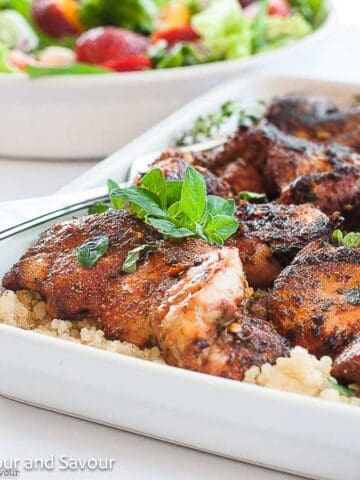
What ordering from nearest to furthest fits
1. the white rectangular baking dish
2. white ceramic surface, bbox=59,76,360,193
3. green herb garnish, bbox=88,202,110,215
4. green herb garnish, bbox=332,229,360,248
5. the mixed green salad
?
the white rectangular baking dish → green herb garnish, bbox=332,229,360,248 → green herb garnish, bbox=88,202,110,215 → white ceramic surface, bbox=59,76,360,193 → the mixed green salad

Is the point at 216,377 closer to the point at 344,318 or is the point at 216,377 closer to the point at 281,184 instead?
the point at 344,318

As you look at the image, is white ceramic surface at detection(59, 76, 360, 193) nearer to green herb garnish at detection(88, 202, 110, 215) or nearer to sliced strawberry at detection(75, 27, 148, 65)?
green herb garnish at detection(88, 202, 110, 215)

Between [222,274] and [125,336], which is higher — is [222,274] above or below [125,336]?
above

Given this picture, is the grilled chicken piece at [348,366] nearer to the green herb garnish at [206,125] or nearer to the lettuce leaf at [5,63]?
the green herb garnish at [206,125]

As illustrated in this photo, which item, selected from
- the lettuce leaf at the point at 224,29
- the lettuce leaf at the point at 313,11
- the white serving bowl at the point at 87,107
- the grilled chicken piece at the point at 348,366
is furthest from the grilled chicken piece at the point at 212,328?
the lettuce leaf at the point at 313,11

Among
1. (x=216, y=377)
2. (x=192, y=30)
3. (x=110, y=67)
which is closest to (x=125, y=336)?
(x=216, y=377)

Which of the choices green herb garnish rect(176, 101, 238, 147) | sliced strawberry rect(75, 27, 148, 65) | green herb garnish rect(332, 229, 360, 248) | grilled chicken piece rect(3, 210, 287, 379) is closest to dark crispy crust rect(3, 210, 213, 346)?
grilled chicken piece rect(3, 210, 287, 379)

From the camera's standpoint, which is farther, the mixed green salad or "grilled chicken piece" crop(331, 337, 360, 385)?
the mixed green salad
